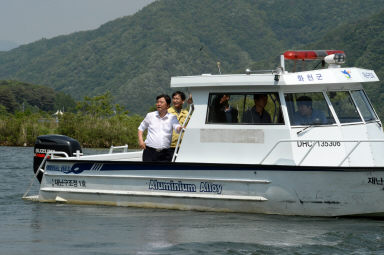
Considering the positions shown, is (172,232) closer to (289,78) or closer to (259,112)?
(259,112)

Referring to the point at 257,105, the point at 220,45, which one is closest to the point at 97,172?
the point at 257,105

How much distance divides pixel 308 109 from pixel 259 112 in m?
0.76

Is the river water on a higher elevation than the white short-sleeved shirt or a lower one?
lower

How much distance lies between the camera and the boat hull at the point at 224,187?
381 inches

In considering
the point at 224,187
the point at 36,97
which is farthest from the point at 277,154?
the point at 36,97

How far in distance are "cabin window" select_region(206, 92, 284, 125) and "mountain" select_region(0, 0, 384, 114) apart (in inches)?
4182

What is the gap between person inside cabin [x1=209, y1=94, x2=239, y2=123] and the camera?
1048 cm

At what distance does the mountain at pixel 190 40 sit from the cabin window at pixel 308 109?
106 meters

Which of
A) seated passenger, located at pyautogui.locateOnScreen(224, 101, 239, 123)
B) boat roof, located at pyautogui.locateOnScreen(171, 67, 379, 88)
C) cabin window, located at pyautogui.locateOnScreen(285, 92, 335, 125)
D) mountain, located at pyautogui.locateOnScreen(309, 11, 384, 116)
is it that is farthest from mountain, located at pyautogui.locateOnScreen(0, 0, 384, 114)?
cabin window, located at pyautogui.locateOnScreen(285, 92, 335, 125)

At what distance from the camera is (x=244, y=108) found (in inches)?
412

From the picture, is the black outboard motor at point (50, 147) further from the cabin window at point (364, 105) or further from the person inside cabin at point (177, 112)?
the cabin window at point (364, 105)

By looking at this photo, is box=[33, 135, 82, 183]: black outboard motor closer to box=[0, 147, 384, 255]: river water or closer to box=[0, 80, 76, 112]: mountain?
box=[0, 147, 384, 255]: river water

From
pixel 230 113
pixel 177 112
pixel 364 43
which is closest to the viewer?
pixel 230 113

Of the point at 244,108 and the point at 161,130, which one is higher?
the point at 244,108
